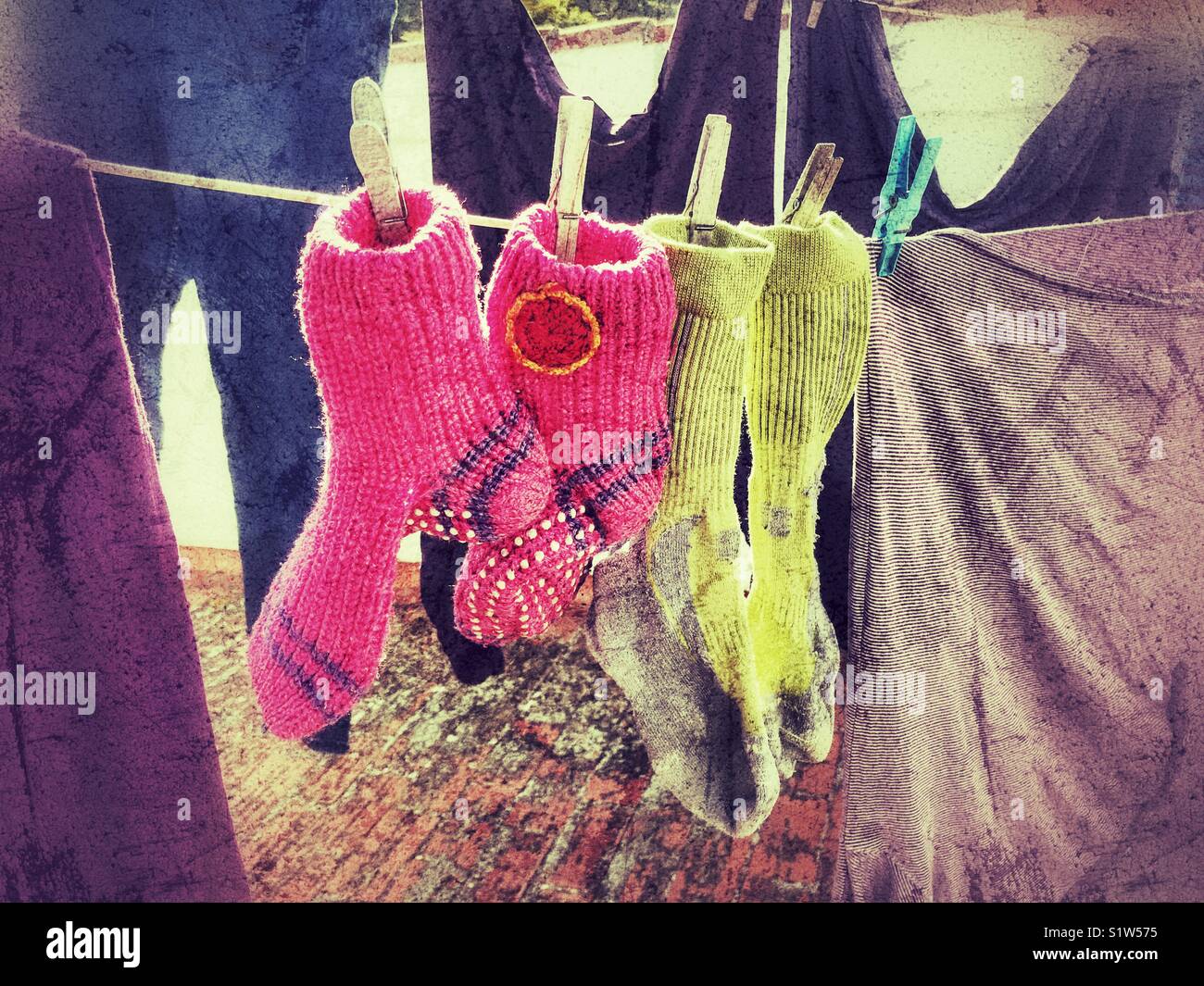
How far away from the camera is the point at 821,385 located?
70 centimetres

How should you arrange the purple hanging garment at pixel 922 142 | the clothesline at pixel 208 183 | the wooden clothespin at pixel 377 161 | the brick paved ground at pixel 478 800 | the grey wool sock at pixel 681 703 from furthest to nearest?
→ 1. the brick paved ground at pixel 478 800
2. the purple hanging garment at pixel 922 142
3. the grey wool sock at pixel 681 703
4. the clothesline at pixel 208 183
5. the wooden clothespin at pixel 377 161

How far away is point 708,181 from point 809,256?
110 mm

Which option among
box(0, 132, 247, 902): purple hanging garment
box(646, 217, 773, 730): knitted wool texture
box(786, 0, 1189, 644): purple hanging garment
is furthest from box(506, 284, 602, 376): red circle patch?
box(786, 0, 1189, 644): purple hanging garment

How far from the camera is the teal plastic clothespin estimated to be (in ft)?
2.21

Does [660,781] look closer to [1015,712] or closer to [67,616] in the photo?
[1015,712]

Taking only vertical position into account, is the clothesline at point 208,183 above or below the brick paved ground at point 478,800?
above

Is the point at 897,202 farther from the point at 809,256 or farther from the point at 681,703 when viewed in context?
the point at 681,703

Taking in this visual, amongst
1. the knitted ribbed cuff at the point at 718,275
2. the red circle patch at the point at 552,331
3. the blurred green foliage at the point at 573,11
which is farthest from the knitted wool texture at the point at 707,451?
the blurred green foliage at the point at 573,11

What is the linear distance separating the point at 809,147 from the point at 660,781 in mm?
828

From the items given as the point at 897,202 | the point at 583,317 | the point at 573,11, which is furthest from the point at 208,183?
the point at 573,11

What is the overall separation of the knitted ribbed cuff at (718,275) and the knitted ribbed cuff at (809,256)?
3cm

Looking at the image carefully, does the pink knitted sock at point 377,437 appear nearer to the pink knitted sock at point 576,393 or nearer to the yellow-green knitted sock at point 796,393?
the pink knitted sock at point 576,393

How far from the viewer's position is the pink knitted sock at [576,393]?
548 millimetres

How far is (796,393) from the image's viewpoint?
70cm
